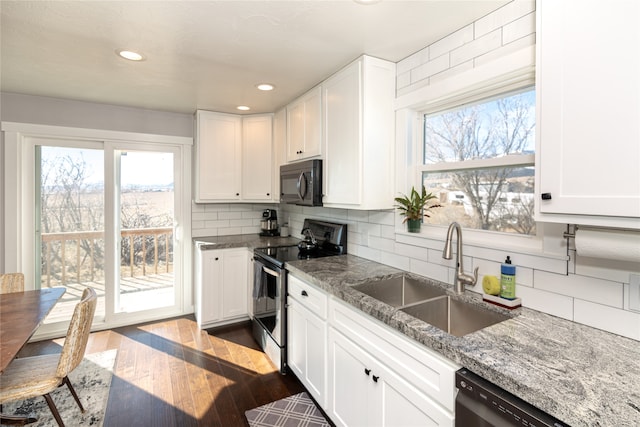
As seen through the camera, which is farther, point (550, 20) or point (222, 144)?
point (222, 144)

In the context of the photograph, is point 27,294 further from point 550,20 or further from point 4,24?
point 550,20

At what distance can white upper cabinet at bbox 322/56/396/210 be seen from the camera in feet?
6.93

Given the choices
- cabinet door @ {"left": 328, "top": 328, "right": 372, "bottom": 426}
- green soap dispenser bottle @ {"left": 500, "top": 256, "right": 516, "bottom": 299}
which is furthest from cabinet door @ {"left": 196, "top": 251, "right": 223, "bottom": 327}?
green soap dispenser bottle @ {"left": 500, "top": 256, "right": 516, "bottom": 299}

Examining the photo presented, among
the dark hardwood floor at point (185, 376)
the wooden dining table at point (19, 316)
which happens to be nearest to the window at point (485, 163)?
the dark hardwood floor at point (185, 376)

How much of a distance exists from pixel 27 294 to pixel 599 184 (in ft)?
10.5

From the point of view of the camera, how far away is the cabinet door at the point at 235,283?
11.0 ft

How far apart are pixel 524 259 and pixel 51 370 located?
2655 mm

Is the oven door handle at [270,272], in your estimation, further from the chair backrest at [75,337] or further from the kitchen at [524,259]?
the chair backrest at [75,337]

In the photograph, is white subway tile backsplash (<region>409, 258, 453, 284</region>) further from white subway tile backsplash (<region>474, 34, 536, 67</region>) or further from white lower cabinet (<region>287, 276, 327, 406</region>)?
white subway tile backsplash (<region>474, 34, 536, 67</region>)

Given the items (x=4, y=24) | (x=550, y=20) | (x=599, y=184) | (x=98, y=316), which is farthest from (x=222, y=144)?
(x=599, y=184)

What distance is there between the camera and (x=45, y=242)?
315 cm

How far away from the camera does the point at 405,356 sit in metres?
1.30

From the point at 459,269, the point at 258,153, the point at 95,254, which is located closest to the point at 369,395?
the point at 459,269

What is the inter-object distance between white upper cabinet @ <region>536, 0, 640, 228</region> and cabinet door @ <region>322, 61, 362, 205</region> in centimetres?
111
